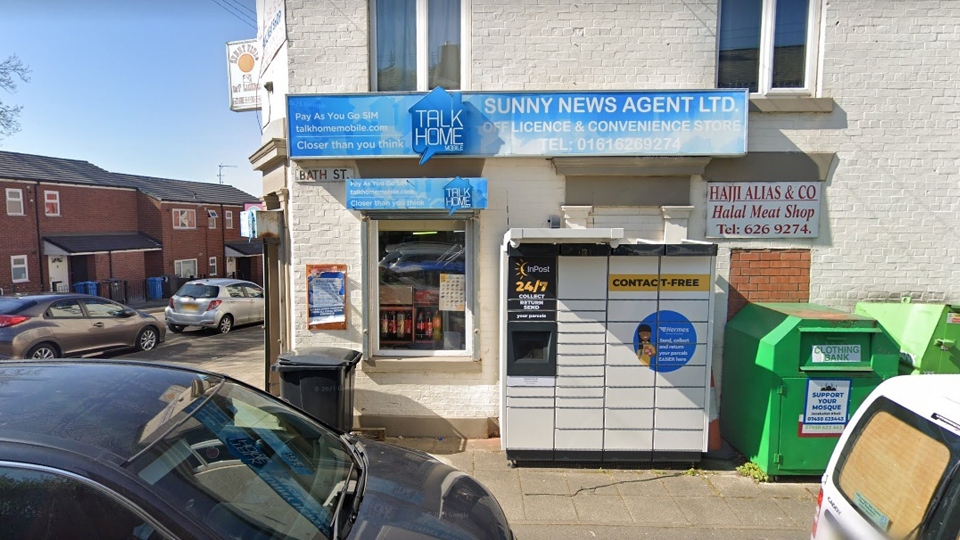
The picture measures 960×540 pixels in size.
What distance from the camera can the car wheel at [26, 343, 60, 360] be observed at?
355 inches

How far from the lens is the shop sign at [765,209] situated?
504cm

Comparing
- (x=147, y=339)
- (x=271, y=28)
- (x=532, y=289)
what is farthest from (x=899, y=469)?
(x=147, y=339)

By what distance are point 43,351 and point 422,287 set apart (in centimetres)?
903

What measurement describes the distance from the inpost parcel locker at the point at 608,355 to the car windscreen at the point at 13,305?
10.4 m

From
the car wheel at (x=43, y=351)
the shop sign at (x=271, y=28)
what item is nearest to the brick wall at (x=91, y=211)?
the car wheel at (x=43, y=351)

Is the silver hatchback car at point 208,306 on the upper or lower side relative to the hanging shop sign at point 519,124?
lower

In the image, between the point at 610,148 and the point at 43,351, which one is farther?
the point at 43,351

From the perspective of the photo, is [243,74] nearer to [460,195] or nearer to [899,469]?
[460,195]

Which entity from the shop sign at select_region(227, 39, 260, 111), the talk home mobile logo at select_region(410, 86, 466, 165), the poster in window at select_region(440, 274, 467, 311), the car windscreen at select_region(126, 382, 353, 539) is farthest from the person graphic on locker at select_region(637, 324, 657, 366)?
the shop sign at select_region(227, 39, 260, 111)

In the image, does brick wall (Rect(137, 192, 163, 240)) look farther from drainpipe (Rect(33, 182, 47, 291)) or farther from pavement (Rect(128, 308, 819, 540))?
pavement (Rect(128, 308, 819, 540))

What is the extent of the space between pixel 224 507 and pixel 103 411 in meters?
0.63

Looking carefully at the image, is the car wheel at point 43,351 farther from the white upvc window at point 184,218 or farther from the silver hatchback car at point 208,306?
the white upvc window at point 184,218

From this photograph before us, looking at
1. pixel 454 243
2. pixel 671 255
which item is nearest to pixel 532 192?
pixel 454 243

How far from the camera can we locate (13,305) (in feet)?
30.0
